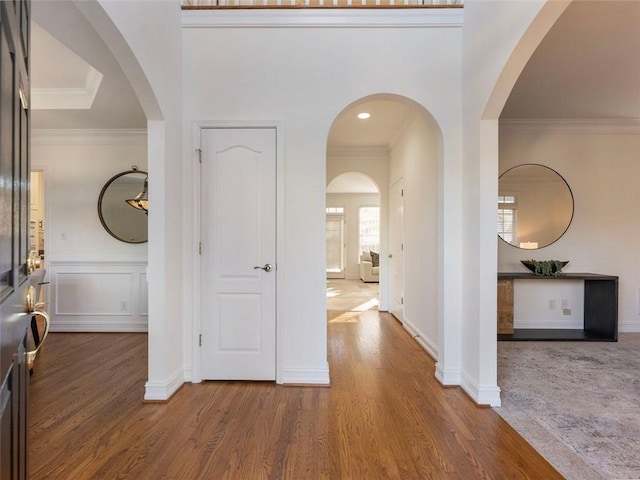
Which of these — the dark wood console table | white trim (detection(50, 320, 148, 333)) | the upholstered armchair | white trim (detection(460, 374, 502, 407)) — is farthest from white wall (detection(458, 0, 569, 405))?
the upholstered armchair

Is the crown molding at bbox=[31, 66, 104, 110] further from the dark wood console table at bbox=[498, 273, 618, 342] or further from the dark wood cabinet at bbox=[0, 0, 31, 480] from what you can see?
the dark wood console table at bbox=[498, 273, 618, 342]

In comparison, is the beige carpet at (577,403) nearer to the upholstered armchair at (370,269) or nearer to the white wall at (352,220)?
the upholstered armchair at (370,269)

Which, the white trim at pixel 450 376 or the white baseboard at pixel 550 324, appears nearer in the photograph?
the white trim at pixel 450 376

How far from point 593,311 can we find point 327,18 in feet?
14.8

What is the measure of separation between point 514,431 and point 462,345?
71cm

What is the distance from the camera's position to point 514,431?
205 centimetres

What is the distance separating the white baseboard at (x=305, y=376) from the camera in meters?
2.69

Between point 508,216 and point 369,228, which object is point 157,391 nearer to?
point 508,216

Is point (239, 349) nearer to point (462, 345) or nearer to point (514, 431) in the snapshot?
point (462, 345)

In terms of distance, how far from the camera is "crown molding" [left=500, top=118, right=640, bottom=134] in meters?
4.23

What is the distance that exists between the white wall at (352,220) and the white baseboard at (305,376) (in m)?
7.83

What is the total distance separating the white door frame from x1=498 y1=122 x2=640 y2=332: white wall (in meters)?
3.09

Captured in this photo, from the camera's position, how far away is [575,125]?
4.26m

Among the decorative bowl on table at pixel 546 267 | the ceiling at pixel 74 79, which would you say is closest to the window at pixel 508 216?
the decorative bowl on table at pixel 546 267
